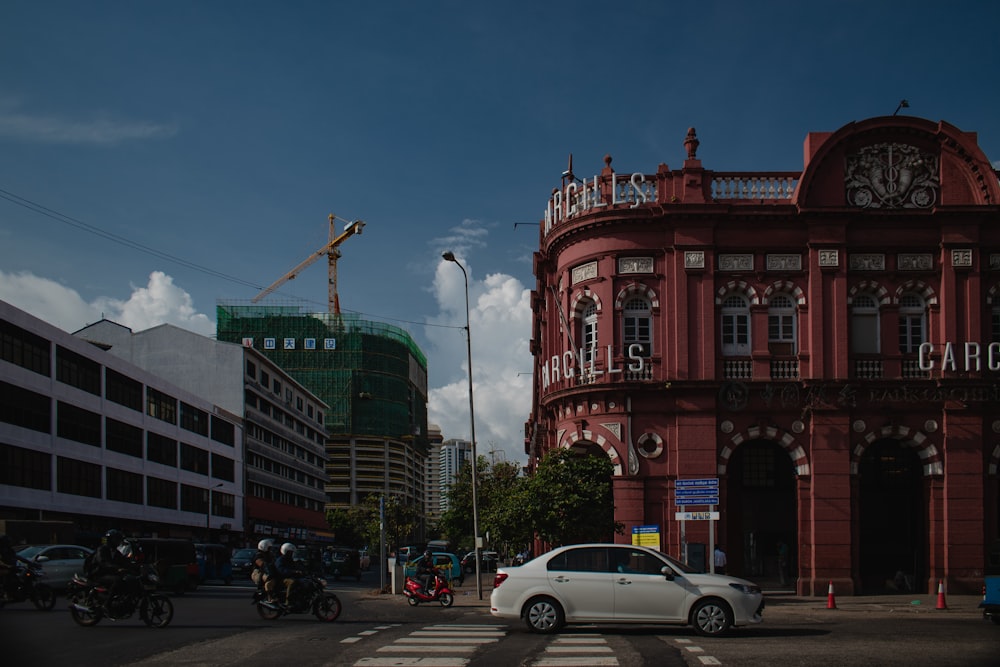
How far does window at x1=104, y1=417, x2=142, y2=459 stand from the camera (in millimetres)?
57406

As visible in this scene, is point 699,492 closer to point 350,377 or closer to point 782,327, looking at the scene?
point 782,327

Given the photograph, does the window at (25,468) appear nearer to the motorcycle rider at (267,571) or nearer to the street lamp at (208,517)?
the street lamp at (208,517)

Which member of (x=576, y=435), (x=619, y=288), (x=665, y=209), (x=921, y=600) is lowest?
(x=921, y=600)

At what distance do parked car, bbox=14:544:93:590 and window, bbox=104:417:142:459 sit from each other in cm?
2979

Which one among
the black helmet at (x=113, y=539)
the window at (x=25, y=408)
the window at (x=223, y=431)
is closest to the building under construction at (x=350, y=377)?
the window at (x=223, y=431)

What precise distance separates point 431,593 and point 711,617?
1282 cm

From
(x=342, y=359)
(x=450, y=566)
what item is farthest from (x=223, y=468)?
(x=342, y=359)

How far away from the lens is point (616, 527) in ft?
110

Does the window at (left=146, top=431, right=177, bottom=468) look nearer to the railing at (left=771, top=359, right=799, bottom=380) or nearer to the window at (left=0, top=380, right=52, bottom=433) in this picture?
the window at (left=0, top=380, right=52, bottom=433)

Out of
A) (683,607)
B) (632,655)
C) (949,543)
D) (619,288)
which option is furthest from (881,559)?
(632,655)

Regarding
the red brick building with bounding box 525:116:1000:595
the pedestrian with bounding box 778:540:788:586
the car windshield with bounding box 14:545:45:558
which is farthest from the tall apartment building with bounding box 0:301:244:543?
the pedestrian with bounding box 778:540:788:586

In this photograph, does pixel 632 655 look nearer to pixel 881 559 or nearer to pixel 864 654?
pixel 864 654

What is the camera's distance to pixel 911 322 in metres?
35.5

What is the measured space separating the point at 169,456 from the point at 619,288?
1650 inches
